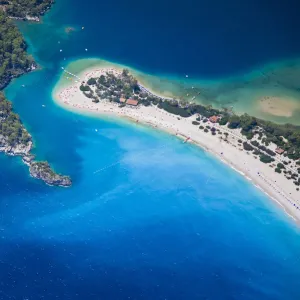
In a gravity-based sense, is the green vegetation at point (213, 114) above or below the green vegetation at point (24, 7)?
below

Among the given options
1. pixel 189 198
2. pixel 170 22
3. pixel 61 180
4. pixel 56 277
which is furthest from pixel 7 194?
pixel 170 22

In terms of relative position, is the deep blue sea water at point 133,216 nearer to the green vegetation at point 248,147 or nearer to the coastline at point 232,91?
the coastline at point 232,91

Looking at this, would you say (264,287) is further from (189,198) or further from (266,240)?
(189,198)

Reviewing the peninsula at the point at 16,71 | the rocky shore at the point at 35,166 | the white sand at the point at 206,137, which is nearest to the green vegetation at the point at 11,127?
the peninsula at the point at 16,71

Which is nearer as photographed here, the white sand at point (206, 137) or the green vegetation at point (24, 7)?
the white sand at point (206, 137)

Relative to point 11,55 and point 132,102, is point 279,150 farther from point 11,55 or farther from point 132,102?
point 11,55

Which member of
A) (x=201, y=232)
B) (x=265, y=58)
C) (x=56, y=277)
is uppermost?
(x=265, y=58)
